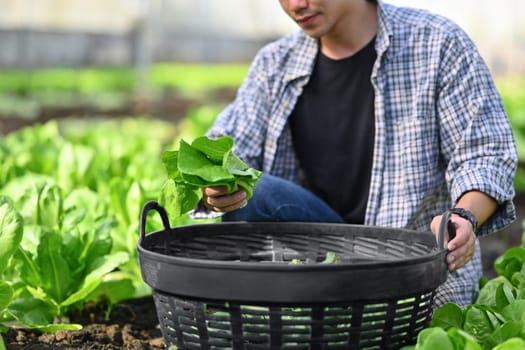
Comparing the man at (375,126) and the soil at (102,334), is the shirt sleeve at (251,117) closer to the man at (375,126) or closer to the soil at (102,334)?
the man at (375,126)

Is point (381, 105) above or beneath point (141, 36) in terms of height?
above

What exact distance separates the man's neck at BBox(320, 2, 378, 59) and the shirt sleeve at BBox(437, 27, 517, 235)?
302mm

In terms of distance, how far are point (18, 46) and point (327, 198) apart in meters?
11.6

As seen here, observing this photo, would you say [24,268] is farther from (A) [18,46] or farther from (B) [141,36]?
(B) [141,36]

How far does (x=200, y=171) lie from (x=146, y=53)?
44.9 feet

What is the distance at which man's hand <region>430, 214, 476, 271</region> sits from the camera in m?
2.17

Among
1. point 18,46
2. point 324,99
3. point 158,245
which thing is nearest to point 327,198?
point 324,99

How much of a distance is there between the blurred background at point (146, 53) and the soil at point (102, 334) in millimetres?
5116

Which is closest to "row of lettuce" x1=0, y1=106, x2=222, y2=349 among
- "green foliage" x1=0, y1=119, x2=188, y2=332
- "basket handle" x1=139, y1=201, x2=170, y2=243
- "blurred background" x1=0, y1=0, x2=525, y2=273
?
"green foliage" x1=0, y1=119, x2=188, y2=332

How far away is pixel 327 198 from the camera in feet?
10.5

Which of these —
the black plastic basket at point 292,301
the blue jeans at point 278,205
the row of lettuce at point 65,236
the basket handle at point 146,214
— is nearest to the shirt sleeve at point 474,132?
the blue jeans at point 278,205

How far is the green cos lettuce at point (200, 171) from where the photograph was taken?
7.15ft

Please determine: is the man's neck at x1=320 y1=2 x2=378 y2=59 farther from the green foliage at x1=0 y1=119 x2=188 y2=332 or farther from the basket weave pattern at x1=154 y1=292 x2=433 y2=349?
the basket weave pattern at x1=154 y1=292 x2=433 y2=349

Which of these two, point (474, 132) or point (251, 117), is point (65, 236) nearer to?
point (251, 117)
